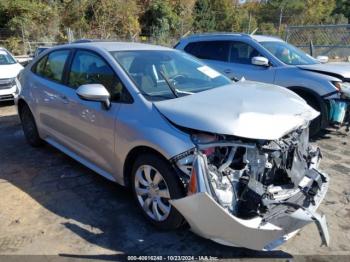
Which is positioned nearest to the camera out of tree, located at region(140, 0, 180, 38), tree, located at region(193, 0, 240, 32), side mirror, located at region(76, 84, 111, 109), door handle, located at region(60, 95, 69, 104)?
side mirror, located at region(76, 84, 111, 109)

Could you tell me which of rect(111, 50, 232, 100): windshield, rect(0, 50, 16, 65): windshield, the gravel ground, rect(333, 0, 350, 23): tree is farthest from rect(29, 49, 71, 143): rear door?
rect(333, 0, 350, 23): tree

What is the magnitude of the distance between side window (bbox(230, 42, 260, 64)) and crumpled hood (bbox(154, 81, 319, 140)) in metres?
3.67

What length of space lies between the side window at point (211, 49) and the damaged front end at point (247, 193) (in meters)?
4.69

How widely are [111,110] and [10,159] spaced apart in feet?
8.39

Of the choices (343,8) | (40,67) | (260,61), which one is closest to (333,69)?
(260,61)

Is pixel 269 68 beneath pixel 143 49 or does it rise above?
beneath

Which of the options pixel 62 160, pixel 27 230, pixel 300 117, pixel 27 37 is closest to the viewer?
pixel 300 117

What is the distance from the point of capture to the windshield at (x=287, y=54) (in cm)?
696

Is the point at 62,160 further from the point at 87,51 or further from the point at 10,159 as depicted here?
the point at 87,51

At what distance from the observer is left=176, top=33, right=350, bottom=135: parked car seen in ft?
19.5

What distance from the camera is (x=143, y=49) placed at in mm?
4242

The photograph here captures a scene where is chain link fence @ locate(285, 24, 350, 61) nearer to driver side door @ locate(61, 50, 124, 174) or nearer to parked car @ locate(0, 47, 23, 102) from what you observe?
parked car @ locate(0, 47, 23, 102)

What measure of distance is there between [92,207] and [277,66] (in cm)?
453

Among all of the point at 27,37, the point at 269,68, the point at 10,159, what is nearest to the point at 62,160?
the point at 10,159
